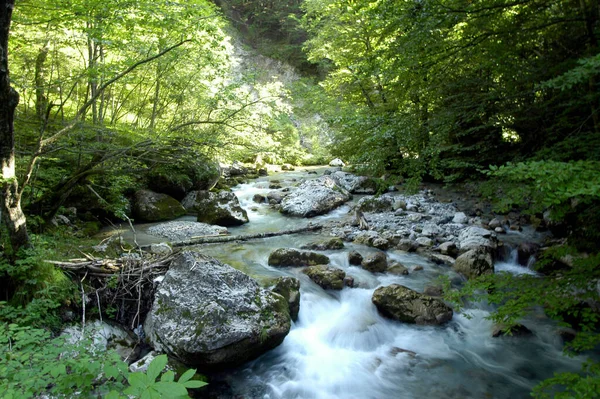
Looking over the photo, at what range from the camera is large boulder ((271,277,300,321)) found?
560 centimetres

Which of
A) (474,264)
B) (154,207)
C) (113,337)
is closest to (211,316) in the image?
(113,337)

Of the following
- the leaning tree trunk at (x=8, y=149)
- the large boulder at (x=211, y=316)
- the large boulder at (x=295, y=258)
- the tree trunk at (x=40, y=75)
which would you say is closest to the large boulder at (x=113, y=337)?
the large boulder at (x=211, y=316)

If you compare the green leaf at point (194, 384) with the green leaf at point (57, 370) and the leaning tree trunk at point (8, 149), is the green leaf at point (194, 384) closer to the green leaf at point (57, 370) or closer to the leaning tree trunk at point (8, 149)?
the green leaf at point (57, 370)

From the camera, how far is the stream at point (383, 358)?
4.49 metres

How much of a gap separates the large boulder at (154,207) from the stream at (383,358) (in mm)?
5824

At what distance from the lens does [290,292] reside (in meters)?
5.71

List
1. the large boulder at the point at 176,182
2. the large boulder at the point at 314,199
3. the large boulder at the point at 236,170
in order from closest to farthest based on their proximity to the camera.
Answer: the large boulder at the point at 176,182 < the large boulder at the point at 314,199 < the large boulder at the point at 236,170

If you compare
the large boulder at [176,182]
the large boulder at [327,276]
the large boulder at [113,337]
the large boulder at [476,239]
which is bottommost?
the large boulder at [113,337]

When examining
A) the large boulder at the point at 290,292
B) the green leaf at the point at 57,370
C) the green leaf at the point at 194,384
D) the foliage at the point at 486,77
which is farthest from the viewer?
the large boulder at the point at 290,292

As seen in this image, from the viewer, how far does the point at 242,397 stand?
13.5ft

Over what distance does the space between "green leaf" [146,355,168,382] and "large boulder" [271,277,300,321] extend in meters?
3.95

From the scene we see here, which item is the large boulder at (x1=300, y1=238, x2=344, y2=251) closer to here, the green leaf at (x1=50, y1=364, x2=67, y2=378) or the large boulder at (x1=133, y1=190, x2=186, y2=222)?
the large boulder at (x1=133, y1=190, x2=186, y2=222)

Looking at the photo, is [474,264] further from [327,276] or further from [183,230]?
[183,230]

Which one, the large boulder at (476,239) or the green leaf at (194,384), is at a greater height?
the green leaf at (194,384)
